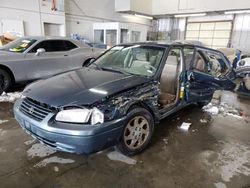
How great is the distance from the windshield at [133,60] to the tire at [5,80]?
264cm

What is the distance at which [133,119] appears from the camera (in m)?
2.24

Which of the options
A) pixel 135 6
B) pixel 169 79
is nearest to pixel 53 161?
pixel 169 79

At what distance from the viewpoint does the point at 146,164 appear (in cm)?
226

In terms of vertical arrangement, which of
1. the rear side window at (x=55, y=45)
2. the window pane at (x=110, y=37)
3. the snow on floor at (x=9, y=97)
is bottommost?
the snow on floor at (x=9, y=97)

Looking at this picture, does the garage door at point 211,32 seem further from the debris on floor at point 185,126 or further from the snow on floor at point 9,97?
the snow on floor at point 9,97

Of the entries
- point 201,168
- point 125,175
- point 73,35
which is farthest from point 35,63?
point 73,35

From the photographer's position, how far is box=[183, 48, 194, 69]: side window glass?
316 cm

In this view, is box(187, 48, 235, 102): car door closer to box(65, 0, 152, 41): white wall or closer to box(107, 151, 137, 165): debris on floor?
box(107, 151, 137, 165): debris on floor

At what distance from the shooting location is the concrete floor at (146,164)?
1977mm

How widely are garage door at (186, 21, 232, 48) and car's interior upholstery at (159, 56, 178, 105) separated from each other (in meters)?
10.2

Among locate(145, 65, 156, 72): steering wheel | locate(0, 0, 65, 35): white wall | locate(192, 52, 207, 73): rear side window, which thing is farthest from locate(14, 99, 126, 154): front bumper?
locate(0, 0, 65, 35): white wall

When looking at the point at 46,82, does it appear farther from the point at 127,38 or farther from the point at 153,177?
the point at 127,38

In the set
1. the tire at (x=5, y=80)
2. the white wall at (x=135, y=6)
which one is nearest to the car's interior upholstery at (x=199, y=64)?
the tire at (x=5, y=80)

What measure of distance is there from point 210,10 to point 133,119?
35.3ft
